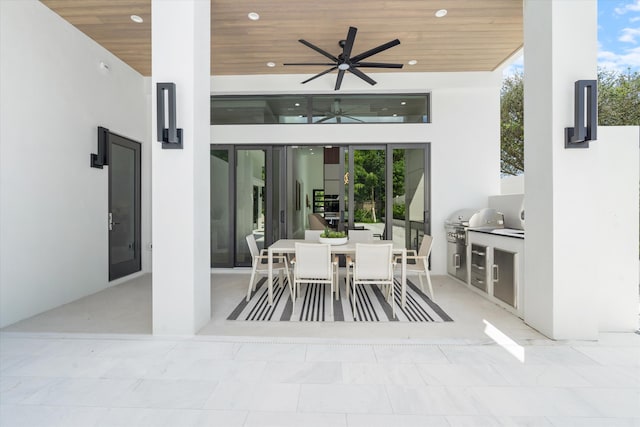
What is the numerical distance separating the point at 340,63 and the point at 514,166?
9.88 meters

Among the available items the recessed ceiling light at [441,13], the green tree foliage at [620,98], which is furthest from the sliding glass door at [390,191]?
the green tree foliage at [620,98]

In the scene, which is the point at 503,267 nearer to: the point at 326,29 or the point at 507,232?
the point at 507,232

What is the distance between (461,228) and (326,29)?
11.3 ft

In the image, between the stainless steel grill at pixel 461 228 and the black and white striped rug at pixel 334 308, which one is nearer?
the black and white striped rug at pixel 334 308

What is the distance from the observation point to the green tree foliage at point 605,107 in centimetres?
850

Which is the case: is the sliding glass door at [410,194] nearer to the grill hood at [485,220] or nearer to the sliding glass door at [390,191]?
the sliding glass door at [390,191]

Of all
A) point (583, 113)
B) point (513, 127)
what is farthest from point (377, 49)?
point (513, 127)

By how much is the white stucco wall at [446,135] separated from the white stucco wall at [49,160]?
1912 mm

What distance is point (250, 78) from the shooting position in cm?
537

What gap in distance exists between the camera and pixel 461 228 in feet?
15.6

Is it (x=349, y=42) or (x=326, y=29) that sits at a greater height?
(x=326, y=29)

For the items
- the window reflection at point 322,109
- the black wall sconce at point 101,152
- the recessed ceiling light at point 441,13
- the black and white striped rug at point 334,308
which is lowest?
the black and white striped rug at point 334,308

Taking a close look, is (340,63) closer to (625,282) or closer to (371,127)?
(371,127)

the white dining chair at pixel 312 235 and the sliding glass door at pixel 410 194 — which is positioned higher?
the sliding glass door at pixel 410 194
